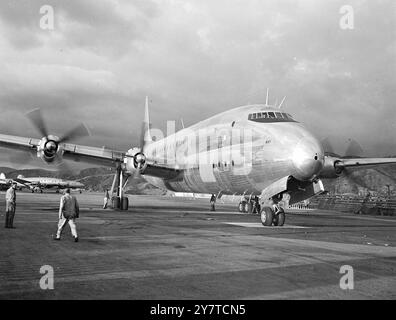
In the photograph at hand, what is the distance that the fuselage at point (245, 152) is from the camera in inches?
706

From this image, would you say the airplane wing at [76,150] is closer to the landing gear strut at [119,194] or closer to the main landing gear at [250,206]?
the landing gear strut at [119,194]

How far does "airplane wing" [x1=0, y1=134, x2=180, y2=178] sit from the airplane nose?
12.2m

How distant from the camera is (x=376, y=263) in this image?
9.21 m

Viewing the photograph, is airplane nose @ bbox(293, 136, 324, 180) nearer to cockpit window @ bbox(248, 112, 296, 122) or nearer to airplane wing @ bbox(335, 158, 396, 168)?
cockpit window @ bbox(248, 112, 296, 122)

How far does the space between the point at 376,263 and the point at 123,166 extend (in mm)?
21843

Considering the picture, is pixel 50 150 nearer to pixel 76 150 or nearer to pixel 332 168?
pixel 76 150

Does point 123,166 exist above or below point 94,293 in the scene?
above

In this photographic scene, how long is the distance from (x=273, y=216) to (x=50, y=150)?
1479cm

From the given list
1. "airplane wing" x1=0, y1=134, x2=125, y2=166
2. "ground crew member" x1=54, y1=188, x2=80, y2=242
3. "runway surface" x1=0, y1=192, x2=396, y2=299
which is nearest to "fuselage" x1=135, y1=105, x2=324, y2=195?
"airplane wing" x1=0, y1=134, x2=125, y2=166

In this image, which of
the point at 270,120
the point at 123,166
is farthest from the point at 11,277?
the point at 123,166

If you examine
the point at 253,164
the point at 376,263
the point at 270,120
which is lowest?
the point at 376,263

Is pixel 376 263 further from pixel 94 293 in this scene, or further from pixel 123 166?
pixel 123 166

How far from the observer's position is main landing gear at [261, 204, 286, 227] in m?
18.0

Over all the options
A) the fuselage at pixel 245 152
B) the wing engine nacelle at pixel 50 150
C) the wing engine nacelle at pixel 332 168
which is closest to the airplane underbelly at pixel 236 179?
the fuselage at pixel 245 152
